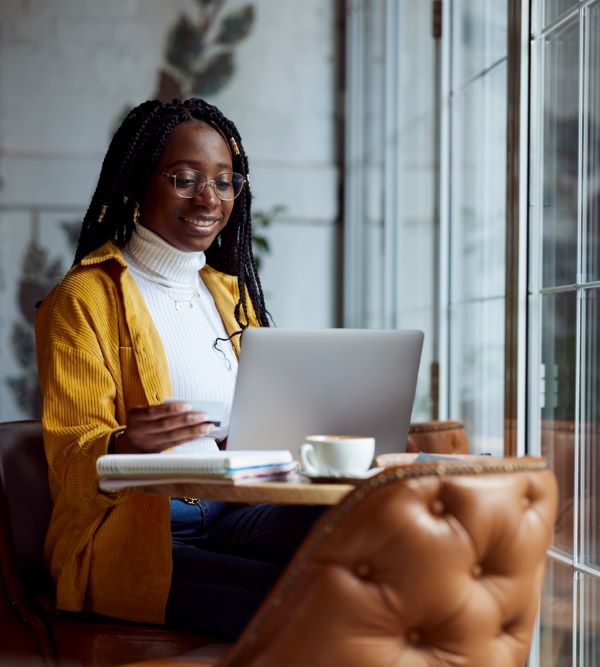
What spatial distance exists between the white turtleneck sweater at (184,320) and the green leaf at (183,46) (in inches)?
124

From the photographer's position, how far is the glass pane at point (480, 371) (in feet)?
9.04

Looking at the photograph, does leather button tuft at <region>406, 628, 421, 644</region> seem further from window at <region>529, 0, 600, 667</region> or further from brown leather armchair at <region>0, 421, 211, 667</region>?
window at <region>529, 0, 600, 667</region>

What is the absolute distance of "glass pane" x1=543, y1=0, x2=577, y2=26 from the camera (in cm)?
218

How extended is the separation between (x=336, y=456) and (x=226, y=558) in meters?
0.41

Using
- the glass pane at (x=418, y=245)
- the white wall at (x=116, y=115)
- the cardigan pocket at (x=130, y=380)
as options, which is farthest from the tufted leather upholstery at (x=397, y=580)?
the white wall at (x=116, y=115)

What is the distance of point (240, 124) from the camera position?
498 cm

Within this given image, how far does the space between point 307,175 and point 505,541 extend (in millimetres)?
3927

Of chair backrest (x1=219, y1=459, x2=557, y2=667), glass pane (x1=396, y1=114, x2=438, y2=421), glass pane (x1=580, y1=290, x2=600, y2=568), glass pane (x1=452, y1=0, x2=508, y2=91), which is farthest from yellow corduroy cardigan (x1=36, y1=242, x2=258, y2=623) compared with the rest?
Answer: glass pane (x1=396, y1=114, x2=438, y2=421)

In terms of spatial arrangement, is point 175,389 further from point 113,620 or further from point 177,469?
point 177,469

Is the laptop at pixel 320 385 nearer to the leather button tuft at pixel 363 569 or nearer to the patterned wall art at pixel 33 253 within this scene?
the leather button tuft at pixel 363 569

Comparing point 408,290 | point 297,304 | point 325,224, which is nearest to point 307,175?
point 325,224

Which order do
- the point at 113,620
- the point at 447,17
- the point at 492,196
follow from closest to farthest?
1. the point at 113,620
2. the point at 492,196
3. the point at 447,17

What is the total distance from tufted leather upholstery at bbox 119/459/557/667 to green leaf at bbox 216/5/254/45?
4139mm

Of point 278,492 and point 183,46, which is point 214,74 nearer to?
point 183,46
